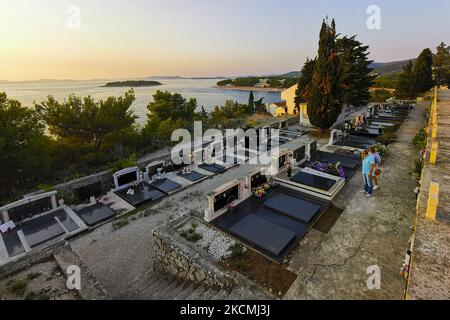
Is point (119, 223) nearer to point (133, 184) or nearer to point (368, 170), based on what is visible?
point (133, 184)

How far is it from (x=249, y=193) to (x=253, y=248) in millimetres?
3724

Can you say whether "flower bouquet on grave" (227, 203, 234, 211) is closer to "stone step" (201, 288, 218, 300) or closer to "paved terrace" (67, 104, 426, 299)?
"paved terrace" (67, 104, 426, 299)

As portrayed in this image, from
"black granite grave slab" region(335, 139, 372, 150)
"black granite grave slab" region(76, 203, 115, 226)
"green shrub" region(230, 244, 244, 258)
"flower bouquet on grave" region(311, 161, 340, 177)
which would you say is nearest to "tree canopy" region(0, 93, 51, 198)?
"black granite grave slab" region(76, 203, 115, 226)

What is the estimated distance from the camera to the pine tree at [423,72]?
38.5 metres

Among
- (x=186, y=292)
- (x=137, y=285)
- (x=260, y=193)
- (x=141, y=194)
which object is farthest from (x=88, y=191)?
(x=260, y=193)

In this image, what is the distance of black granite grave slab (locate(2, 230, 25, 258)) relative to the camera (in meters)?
9.26

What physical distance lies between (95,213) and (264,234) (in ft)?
28.0

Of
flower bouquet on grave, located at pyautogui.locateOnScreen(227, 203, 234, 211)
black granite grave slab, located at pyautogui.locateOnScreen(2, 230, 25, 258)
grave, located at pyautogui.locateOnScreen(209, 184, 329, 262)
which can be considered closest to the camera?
grave, located at pyautogui.locateOnScreen(209, 184, 329, 262)

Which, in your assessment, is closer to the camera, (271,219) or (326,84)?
(271,219)

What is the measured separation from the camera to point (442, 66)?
47031mm

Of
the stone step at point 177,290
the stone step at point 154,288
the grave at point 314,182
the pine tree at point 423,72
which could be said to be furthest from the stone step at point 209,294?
the pine tree at point 423,72

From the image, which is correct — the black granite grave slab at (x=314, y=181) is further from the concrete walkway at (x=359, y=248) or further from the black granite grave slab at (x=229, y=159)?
the black granite grave slab at (x=229, y=159)

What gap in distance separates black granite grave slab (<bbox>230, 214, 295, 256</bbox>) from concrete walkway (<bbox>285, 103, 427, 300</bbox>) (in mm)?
527
